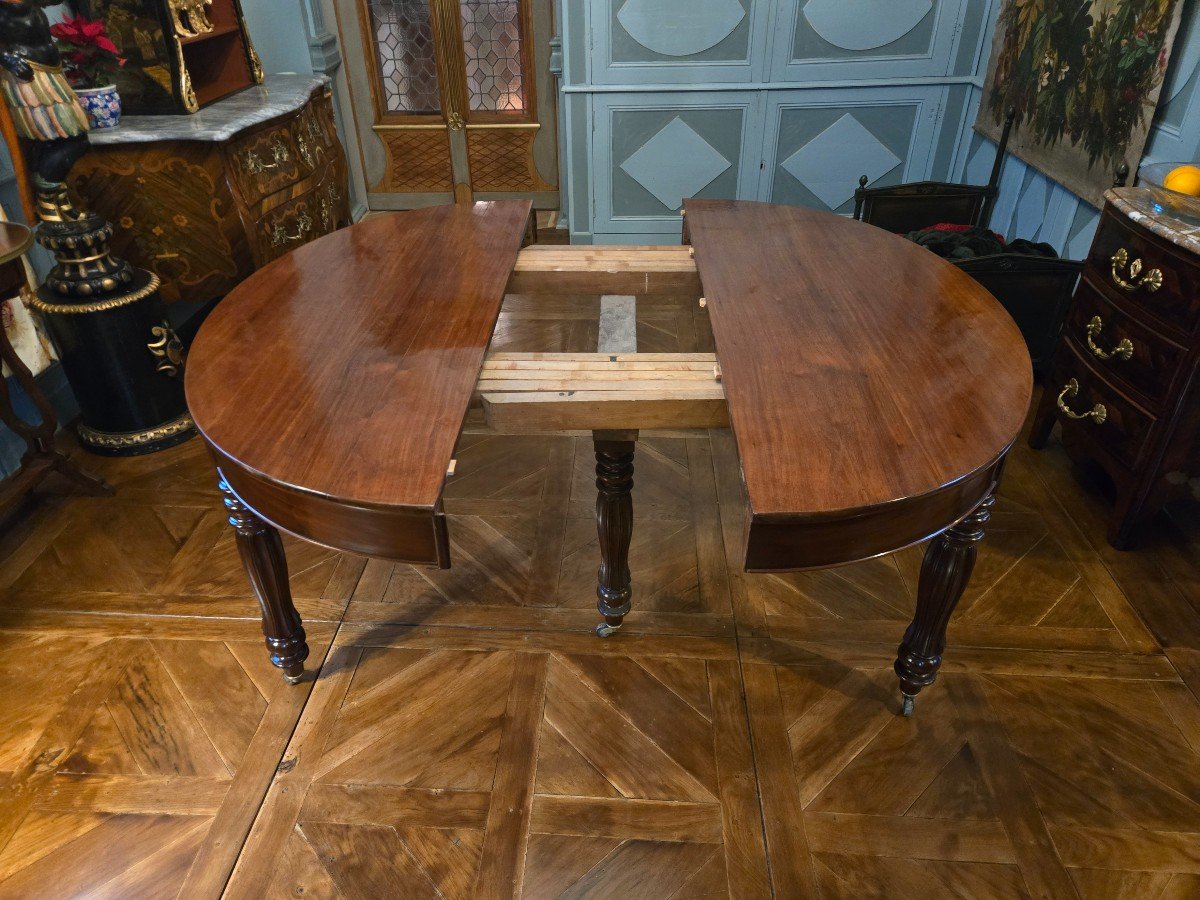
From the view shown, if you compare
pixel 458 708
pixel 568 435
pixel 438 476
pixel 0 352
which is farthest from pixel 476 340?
pixel 0 352

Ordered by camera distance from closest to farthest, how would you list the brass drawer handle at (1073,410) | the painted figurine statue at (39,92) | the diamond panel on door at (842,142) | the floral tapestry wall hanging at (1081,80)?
the painted figurine statue at (39,92), the brass drawer handle at (1073,410), the floral tapestry wall hanging at (1081,80), the diamond panel on door at (842,142)

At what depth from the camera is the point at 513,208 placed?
7.29 ft

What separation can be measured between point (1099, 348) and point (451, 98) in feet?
12.5

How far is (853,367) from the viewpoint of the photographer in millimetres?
1414

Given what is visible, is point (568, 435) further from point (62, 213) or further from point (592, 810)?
point (62, 213)

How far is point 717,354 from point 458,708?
0.97m

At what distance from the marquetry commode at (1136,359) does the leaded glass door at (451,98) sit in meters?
3.37

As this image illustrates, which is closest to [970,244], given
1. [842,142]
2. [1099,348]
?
[1099,348]

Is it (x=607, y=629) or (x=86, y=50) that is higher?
(x=86, y=50)

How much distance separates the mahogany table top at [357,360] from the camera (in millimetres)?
1179

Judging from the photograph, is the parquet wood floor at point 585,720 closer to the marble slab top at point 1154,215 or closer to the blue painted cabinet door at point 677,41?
the marble slab top at point 1154,215

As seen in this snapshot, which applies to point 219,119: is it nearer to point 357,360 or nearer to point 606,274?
point 606,274

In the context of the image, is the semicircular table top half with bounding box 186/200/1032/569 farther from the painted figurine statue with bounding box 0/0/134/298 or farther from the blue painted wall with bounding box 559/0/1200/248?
the blue painted wall with bounding box 559/0/1200/248

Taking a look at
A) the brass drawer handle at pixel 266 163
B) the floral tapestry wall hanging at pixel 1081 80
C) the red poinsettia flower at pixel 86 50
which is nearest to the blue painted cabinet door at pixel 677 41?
the floral tapestry wall hanging at pixel 1081 80
